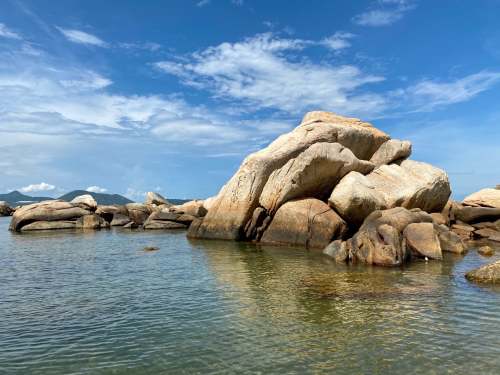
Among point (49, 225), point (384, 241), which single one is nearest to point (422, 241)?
point (384, 241)

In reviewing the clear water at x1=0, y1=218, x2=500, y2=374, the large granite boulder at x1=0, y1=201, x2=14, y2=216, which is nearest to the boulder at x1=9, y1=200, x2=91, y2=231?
the clear water at x1=0, y1=218, x2=500, y2=374

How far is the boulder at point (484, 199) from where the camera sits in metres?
39.7

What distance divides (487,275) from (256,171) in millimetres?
18907

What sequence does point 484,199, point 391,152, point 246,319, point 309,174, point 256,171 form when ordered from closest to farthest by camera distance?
point 246,319, point 309,174, point 256,171, point 391,152, point 484,199

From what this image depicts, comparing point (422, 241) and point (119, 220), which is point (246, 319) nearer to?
point (422, 241)

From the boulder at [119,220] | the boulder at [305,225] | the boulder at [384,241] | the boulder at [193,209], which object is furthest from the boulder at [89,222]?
the boulder at [384,241]

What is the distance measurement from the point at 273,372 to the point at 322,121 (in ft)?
103

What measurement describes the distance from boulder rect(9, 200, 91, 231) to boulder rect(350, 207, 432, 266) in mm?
37572

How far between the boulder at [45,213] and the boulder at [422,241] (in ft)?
130

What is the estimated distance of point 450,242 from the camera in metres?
28.3

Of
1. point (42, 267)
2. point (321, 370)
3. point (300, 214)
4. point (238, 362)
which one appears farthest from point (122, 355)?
point (300, 214)

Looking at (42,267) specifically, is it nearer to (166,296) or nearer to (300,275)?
(166,296)

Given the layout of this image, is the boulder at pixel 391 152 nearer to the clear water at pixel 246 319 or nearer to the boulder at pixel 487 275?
the clear water at pixel 246 319

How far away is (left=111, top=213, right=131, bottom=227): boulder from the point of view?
55.8 metres
